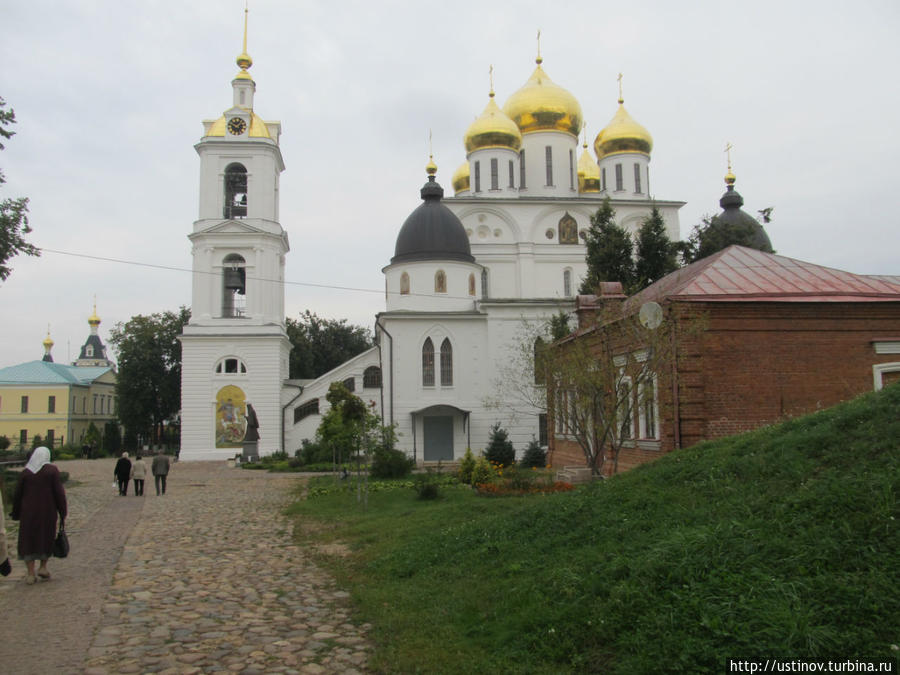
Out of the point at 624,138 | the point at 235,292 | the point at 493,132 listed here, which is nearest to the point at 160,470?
the point at 235,292

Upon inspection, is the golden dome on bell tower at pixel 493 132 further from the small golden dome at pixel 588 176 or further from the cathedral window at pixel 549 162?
the small golden dome at pixel 588 176

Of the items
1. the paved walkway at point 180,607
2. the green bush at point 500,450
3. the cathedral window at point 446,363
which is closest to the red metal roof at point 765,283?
the paved walkway at point 180,607

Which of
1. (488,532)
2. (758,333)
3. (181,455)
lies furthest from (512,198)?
(488,532)

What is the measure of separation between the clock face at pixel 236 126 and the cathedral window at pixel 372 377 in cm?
1284

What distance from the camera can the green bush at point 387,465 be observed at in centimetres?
2120

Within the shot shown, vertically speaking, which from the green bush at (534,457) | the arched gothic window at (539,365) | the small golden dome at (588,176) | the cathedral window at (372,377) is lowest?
the green bush at (534,457)

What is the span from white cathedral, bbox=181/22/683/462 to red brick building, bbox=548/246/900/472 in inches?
571

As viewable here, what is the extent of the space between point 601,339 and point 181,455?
75.2 ft

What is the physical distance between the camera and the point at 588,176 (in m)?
42.2

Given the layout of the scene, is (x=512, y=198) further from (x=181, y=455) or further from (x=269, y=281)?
(x=181, y=455)

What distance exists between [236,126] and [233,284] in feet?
24.4

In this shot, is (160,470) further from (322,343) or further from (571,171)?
(322,343)

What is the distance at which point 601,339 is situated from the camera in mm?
15938

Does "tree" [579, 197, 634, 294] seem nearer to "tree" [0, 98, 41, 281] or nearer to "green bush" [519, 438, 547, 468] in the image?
"green bush" [519, 438, 547, 468]
